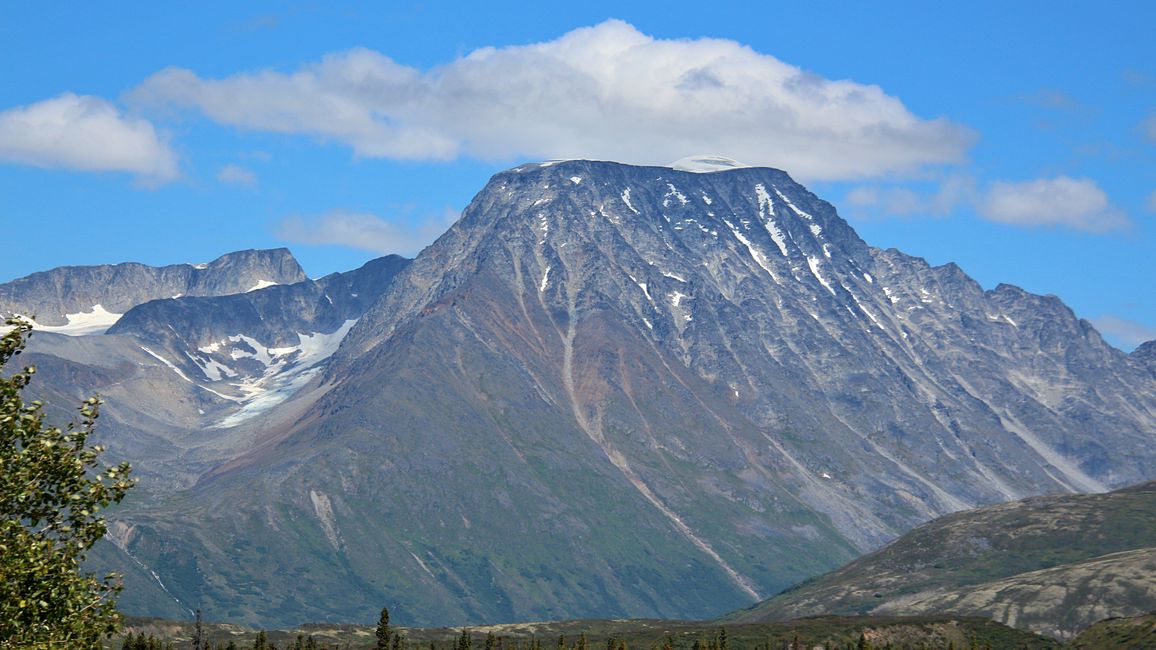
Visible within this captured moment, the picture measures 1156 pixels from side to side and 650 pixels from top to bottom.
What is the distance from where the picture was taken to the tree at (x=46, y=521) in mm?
56062

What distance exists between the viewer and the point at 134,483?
56.1 m

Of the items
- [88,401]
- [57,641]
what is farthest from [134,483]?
[57,641]

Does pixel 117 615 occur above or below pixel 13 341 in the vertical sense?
→ below

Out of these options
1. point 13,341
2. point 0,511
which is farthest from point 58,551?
point 13,341

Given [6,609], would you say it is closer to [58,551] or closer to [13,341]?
[58,551]

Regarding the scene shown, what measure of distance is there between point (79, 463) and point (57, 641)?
683 centimetres

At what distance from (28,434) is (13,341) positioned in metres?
3.65

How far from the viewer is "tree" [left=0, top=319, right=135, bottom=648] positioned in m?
56.1

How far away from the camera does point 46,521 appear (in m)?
59.2

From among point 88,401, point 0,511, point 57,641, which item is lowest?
point 57,641

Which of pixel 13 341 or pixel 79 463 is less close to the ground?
pixel 13 341

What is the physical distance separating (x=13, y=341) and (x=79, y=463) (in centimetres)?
540

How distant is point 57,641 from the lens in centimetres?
5734

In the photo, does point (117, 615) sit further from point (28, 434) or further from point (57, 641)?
point (28, 434)
